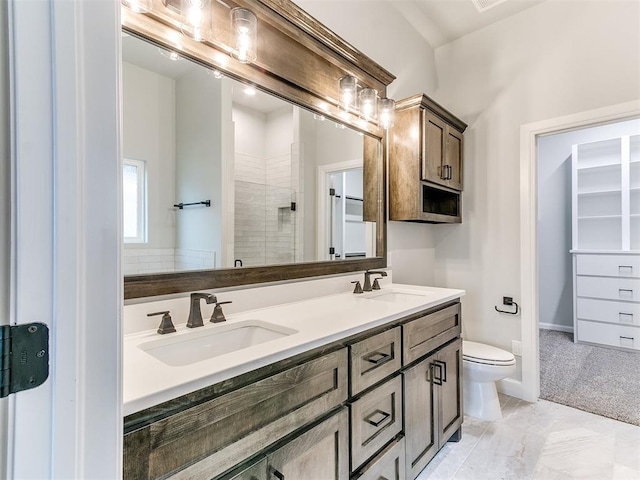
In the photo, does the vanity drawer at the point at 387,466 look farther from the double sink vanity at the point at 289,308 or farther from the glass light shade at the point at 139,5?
the glass light shade at the point at 139,5

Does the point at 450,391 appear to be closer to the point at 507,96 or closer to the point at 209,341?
the point at 209,341

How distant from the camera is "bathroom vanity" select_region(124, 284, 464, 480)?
718 mm

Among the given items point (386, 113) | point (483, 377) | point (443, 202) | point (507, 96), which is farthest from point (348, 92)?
point (483, 377)

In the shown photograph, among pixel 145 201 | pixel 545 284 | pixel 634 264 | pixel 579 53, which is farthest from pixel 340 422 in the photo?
pixel 545 284

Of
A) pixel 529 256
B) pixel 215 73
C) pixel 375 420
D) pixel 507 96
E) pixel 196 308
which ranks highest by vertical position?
pixel 507 96

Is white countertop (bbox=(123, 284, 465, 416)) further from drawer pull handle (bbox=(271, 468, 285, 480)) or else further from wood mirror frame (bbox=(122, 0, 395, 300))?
drawer pull handle (bbox=(271, 468, 285, 480))

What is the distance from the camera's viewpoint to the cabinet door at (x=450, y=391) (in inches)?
66.8

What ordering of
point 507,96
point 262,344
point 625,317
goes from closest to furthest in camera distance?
point 262,344 → point 507,96 → point 625,317

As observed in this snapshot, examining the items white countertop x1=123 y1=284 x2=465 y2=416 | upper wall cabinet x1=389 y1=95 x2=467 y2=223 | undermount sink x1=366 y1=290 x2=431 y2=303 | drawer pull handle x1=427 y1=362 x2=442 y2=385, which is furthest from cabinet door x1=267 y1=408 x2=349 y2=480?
upper wall cabinet x1=389 y1=95 x2=467 y2=223

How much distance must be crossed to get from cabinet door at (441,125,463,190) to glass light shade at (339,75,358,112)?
0.88 metres

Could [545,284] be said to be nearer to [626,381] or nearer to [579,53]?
[626,381]

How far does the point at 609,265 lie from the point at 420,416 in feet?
10.5

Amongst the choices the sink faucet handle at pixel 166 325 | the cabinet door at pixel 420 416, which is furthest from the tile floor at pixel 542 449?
the sink faucet handle at pixel 166 325

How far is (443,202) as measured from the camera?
2768 mm
